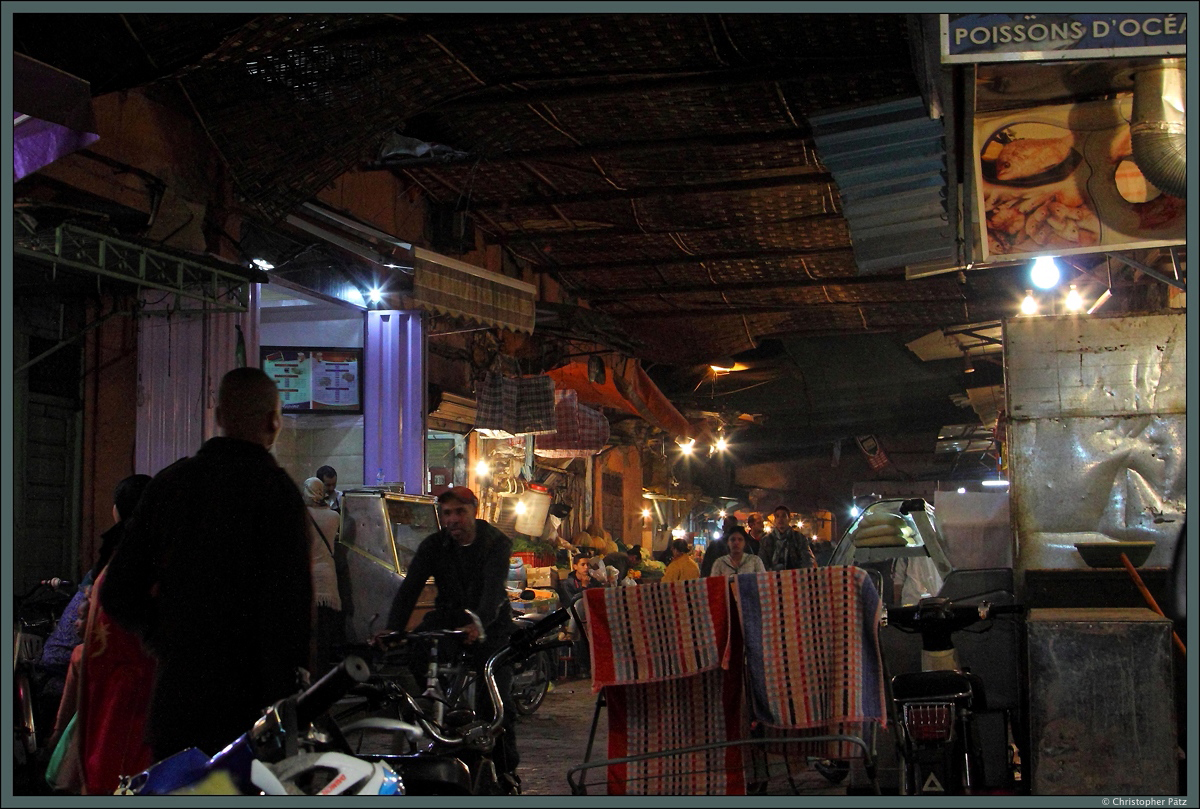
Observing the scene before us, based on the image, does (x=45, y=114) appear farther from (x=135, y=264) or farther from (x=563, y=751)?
(x=563, y=751)

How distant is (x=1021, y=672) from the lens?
621 centimetres

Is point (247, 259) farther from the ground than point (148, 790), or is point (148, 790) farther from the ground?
point (247, 259)

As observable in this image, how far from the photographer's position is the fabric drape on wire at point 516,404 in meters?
14.4

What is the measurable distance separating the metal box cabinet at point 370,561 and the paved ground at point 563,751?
1598mm

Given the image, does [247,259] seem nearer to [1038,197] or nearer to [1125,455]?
[1038,197]

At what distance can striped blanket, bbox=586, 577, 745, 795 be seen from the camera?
5059 millimetres

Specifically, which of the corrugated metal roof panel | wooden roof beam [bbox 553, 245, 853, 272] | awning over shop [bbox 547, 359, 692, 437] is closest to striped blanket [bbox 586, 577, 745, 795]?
the corrugated metal roof panel

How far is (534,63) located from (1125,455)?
4.88 metres

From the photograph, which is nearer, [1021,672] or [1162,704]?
[1162,704]

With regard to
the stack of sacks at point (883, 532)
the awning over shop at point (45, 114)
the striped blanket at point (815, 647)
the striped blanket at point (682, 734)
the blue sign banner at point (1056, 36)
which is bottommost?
the striped blanket at point (682, 734)

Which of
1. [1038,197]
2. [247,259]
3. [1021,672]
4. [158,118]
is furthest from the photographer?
[247,259]

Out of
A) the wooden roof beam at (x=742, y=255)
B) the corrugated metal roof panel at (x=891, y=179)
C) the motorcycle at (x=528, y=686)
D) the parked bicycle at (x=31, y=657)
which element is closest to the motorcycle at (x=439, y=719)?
the parked bicycle at (x=31, y=657)

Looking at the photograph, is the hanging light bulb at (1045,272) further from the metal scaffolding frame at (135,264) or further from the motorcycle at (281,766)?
the motorcycle at (281,766)

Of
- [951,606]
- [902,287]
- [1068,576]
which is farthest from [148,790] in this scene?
[902,287]
